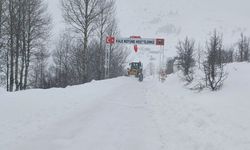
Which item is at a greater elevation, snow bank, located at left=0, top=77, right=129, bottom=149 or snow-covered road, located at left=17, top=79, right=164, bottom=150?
snow bank, located at left=0, top=77, right=129, bottom=149

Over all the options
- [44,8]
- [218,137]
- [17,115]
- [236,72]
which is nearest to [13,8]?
[44,8]

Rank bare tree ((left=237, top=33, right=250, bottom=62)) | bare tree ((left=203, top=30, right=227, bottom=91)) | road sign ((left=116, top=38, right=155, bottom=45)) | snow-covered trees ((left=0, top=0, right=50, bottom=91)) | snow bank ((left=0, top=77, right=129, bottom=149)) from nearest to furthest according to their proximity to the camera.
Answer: snow bank ((left=0, top=77, right=129, bottom=149)) → bare tree ((left=203, top=30, right=227, bottom=91)) → snow-covered trees ((left=0, top=0, right=50, bottom=91)) → road sign ((left=116, top=38, right=155, bottom=45)) → bare tree ((left=237, top=33, right=250, bottom=62))

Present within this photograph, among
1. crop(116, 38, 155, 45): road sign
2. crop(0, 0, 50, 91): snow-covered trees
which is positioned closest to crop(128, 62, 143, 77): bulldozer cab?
crop(116, 38, 155, 45): road sign

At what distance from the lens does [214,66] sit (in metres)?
21.0

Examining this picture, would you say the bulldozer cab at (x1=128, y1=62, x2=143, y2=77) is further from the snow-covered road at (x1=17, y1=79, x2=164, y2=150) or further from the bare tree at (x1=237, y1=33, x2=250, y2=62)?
the snow-covered road at (x1=17, y1=79, x2=164, y2=150)

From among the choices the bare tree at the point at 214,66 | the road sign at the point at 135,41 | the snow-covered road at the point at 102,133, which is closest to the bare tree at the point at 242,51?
the road sign at the point at 135,41

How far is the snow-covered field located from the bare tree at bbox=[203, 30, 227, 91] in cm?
371

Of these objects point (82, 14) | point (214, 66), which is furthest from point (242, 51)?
point (214, 66)

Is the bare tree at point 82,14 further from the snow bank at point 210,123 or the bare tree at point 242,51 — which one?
the bare tree at point 242,51

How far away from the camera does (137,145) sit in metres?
8.84

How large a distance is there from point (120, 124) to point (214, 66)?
36.0ft

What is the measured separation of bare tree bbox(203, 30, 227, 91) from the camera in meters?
20.0

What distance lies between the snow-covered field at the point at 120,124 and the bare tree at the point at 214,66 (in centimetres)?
371

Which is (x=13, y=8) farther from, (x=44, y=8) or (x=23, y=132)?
(x=23, y=132)
